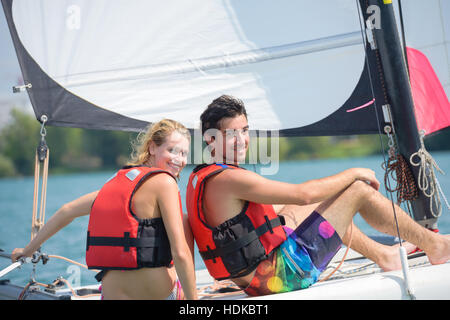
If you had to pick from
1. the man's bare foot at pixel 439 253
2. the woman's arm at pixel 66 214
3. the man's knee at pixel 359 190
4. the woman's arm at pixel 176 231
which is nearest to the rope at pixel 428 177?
the man's bare foot at pixel 439 253

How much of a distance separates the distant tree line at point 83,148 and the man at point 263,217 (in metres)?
25.9

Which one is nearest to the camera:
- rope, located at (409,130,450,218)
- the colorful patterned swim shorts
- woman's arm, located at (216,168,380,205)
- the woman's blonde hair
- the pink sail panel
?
woman's arm, located at (216,168,380,205)

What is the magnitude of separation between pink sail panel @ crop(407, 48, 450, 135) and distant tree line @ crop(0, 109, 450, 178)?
2518 cm

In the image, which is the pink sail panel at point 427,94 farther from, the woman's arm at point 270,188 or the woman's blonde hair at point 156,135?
the woman's blonde hair at point 156,135

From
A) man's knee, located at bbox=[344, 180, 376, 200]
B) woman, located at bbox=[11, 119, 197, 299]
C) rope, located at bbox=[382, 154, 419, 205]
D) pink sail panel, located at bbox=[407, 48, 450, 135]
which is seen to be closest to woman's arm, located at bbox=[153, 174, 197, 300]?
woman, located at bbox=[11, 119, 197, 299]

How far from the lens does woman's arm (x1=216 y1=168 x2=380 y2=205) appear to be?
1.90 meters

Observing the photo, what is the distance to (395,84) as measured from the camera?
274 centimetres

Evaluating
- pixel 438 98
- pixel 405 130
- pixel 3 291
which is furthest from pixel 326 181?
pixel 3 291

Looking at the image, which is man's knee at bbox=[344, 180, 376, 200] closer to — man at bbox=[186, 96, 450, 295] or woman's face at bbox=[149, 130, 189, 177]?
man at bbox=[186, 96, 450, 295]

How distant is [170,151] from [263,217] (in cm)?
49

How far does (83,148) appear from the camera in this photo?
31422 mm

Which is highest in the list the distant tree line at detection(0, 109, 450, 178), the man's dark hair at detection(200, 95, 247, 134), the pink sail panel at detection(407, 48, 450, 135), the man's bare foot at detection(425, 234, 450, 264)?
the distant tree line at detection(0, 109, 450, 178)

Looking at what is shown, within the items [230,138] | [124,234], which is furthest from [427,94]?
[124,234]
